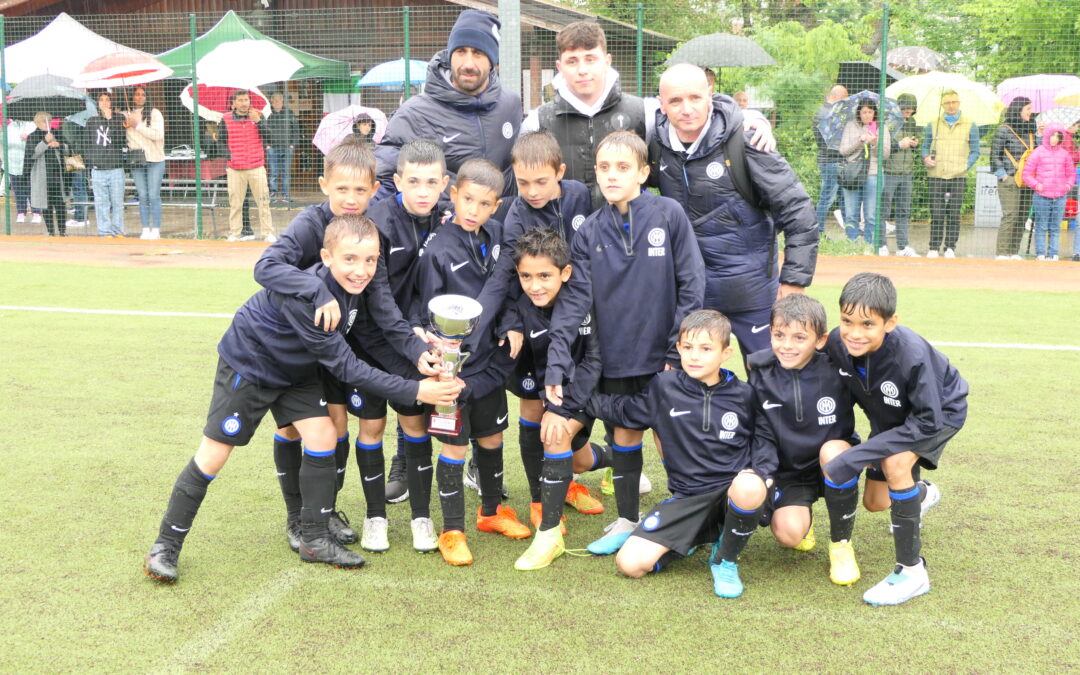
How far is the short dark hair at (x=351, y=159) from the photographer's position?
404 cm

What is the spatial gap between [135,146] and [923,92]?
1038 centimetres

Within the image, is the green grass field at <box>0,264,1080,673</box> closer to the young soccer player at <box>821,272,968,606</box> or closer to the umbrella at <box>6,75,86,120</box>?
the young soccer player at <box>821,272,968,606</box>

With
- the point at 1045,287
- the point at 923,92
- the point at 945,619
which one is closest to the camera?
the point at 945,619

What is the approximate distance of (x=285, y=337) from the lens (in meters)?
3.83

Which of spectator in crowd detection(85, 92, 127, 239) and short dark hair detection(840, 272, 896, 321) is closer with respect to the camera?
short dark hair detection(840, 272, 896, 321)

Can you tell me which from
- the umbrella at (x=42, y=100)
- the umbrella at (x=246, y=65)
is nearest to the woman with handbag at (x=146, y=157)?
the umbrella at (x=246, y=65)

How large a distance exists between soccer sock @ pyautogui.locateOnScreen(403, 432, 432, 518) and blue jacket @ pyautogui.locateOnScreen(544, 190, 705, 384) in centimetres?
66

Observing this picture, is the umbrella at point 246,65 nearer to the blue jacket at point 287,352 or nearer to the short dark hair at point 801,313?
the blue jacket at point 287,352

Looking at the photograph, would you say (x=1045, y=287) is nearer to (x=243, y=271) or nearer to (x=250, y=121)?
(x=243, y=271)

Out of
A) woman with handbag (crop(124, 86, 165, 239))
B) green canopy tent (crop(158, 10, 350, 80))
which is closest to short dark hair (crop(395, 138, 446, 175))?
woman with handbag (crop(124, 86, 165, 239))

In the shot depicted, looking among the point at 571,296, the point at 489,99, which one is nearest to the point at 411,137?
the point at 489,99

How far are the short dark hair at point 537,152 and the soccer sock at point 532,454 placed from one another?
1.15m

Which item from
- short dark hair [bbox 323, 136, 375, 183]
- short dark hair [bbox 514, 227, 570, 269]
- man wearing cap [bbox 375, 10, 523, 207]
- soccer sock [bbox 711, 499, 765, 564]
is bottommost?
soccer sock [bbox 711, 499, 765, 564]

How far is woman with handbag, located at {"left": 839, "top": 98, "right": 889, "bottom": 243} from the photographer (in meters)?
12.6
